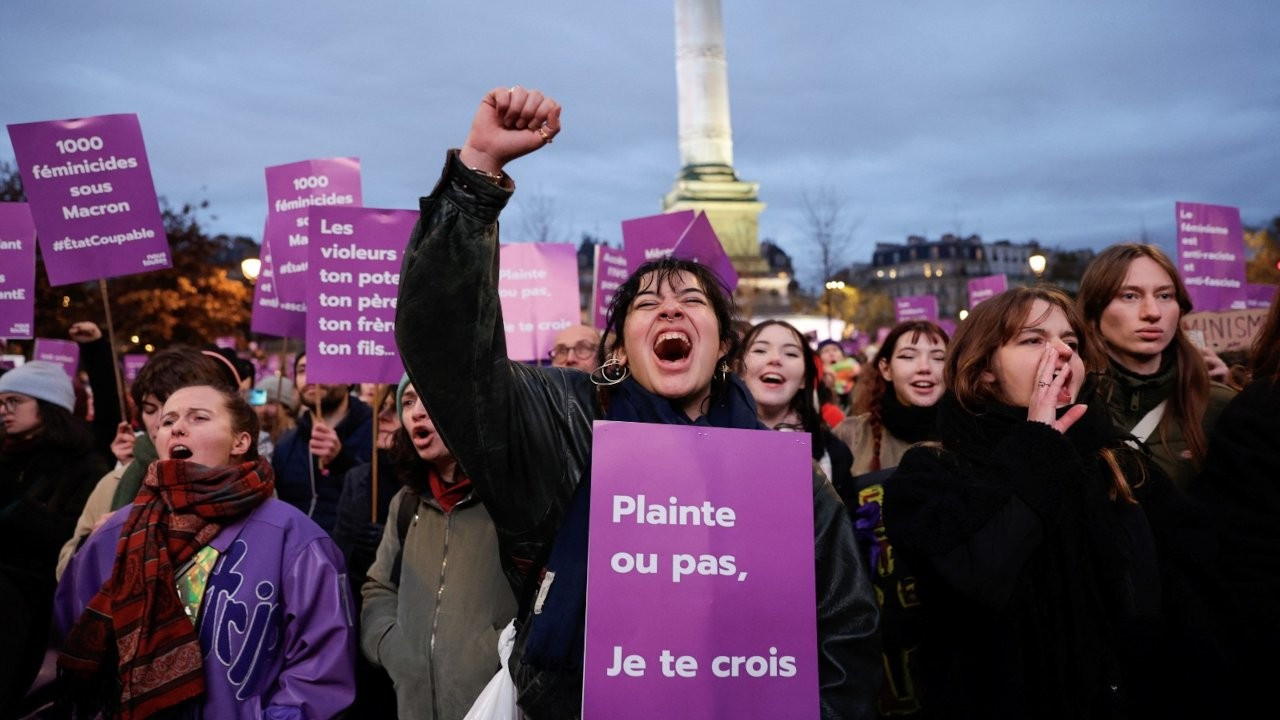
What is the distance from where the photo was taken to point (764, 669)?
1964 mm

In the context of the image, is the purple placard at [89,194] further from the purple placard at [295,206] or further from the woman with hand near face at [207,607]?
the woman with hand near face at [207,607]

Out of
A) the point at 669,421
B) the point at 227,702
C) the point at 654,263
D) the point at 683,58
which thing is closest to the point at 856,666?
the point at 669,421

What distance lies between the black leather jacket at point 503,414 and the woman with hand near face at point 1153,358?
1642 millimetres

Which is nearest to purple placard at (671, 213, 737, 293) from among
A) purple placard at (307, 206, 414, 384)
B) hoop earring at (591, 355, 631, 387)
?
purple placard at (307, 206, 414, 384)

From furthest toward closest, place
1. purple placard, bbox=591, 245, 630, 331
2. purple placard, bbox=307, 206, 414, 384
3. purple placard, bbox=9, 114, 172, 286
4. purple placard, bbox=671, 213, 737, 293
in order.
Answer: purple placard, bbox=591, 245, 630, 331 → purple placard, bbox=671, 213, 737, 293 → purple placard, bbox=9, 114, 172, 286 → purple placard, bbox=307, 206, 414, 384

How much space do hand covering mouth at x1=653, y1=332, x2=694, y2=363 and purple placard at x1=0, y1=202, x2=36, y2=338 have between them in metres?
5.73

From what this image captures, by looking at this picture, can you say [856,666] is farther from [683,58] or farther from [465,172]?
[683,58]

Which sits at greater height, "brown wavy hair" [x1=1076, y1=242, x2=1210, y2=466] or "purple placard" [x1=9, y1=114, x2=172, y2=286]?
"purple placard" [x1=9, y1=114, x2=172, y2=286]

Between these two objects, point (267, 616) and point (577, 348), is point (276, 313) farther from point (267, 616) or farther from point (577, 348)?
point (267, 616)

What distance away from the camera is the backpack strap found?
3.52 meters

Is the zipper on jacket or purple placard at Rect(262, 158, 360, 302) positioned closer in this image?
the zipper on jacket

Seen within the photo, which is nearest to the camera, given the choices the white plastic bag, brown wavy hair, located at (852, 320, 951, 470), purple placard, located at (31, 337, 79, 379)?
the white plastic bag

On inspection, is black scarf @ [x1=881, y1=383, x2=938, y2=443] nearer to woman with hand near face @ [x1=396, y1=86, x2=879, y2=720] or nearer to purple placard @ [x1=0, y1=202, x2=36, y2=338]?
woman with hand near face @ [x1=396, y1=86, x2=879, y2=720]

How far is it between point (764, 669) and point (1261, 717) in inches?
63.3
